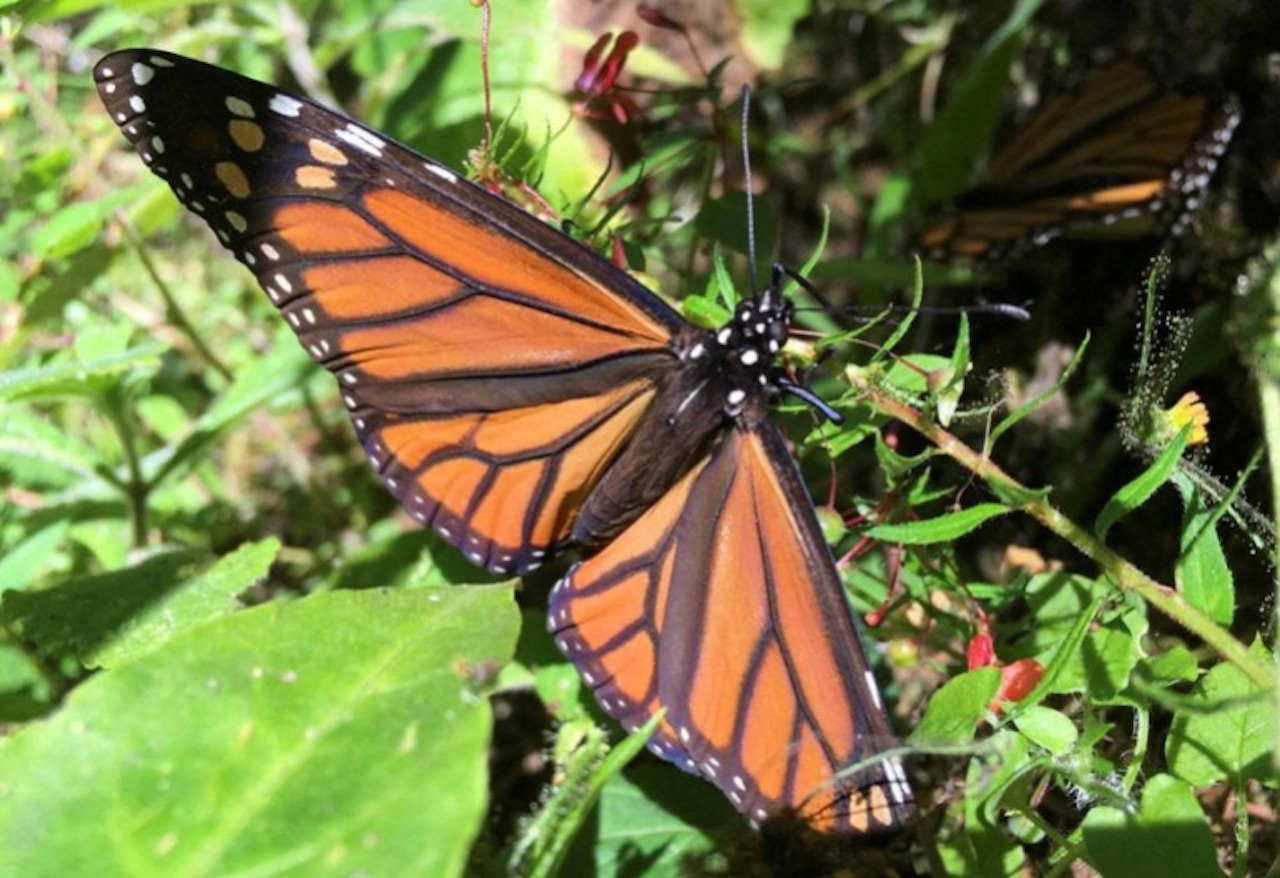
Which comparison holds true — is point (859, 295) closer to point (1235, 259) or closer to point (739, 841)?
point (1235, 259)

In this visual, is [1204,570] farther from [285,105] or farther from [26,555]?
[26,555]

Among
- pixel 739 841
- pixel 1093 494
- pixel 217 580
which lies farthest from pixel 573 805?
pixel 1093 494

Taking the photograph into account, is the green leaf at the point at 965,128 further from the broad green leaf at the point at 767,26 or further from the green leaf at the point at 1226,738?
the green leaf at the point at 1226,738

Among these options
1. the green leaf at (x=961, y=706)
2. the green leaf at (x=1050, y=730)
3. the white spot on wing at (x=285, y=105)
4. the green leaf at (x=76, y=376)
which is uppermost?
the white spot on wing at (x=285, y=105)

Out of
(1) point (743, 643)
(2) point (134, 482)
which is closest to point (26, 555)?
(2) point (134, 482)

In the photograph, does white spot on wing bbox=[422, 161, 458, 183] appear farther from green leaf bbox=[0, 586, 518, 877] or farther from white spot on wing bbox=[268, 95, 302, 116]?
green leaf bbox=[0, 586, 518, 877]

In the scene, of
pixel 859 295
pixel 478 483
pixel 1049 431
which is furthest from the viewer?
pixel 859 295

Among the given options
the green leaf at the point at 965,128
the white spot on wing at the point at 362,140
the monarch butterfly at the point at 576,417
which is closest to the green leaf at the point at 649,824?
the monarch butterfly at the point at 576,417
